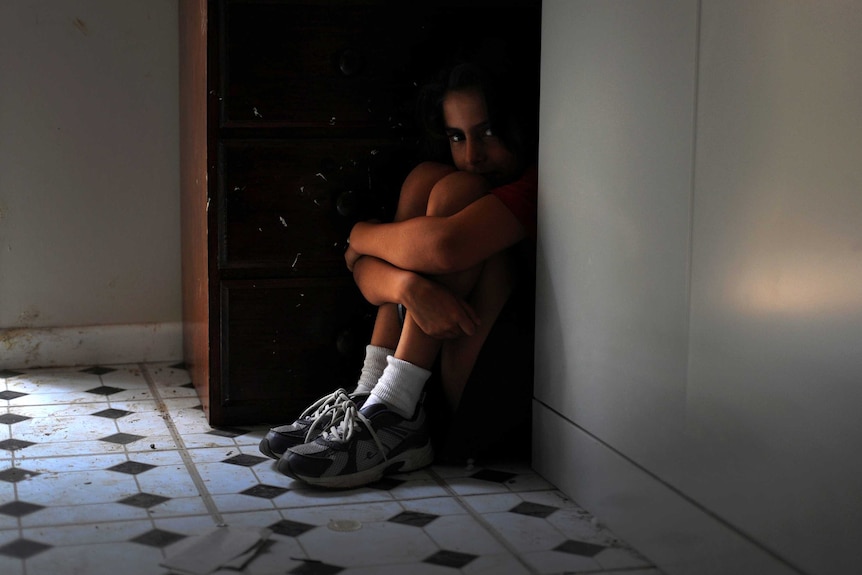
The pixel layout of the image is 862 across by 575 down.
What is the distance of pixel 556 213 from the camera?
1.69m

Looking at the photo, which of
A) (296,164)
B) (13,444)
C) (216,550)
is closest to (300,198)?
(296,164)

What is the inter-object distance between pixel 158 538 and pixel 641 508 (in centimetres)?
66

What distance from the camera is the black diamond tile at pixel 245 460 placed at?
5.91 ft

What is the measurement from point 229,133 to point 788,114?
1.13 meters

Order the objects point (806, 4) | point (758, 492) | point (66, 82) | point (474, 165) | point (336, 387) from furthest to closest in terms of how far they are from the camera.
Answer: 1. point (66, 82)
2. point (336, 387)
3. point (474, 165)
4. point (758, 492)
5. point (806, 4)

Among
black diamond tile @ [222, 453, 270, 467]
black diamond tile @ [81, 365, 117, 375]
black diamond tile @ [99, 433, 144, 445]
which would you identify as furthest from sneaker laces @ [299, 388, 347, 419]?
black diamond tile @ [81, 365, 117, 375]

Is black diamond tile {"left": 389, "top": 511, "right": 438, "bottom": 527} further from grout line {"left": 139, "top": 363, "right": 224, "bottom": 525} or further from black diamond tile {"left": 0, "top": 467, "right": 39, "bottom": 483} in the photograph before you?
black diamond tile {"left": 0, "top": 467, "right": 39, "bottom": 483}

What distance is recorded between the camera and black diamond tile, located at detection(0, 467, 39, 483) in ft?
5.52

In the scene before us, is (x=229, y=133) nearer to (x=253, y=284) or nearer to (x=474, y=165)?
(x=253, y=284)

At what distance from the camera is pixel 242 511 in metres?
1.57

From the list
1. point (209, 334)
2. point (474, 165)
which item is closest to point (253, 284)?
point (209, 334)

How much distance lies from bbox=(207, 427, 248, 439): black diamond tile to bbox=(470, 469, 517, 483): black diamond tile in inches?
19.1

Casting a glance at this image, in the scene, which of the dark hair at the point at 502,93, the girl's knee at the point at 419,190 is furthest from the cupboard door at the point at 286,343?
the dark hair at the point at 502,93

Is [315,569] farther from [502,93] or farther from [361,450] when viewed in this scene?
[502,93]
